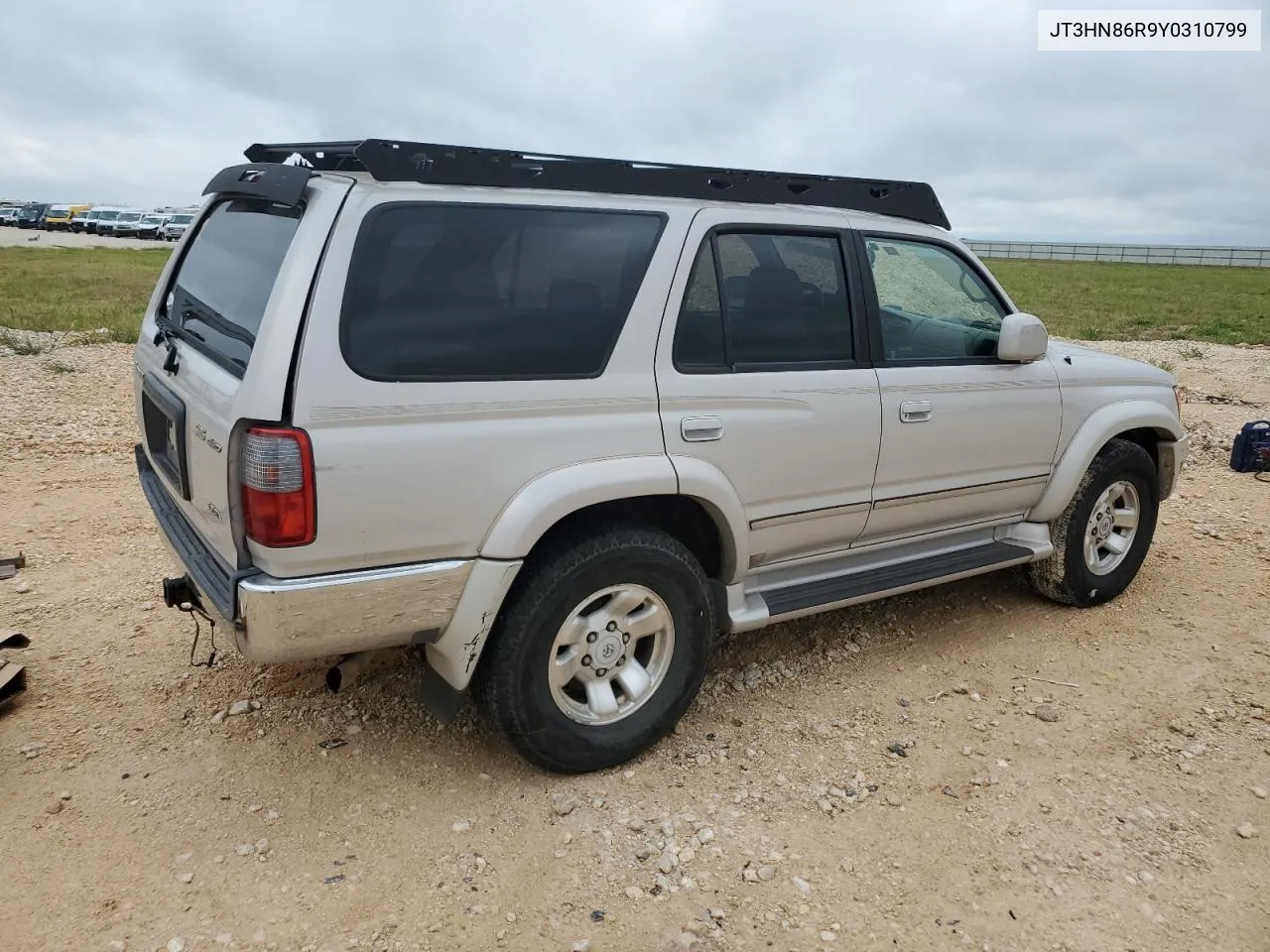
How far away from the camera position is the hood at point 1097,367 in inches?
174

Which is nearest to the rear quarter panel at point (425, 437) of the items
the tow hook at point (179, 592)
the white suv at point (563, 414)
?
the white suv at point (563, 414)

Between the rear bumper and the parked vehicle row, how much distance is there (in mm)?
48922

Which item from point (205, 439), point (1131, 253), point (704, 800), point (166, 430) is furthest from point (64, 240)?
point (1131, 253)

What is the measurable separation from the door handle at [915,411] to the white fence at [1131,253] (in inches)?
2182

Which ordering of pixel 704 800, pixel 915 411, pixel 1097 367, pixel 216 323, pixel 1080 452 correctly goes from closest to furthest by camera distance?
pixel 216 323, pixel 704 800, pixel 915 411, pixel 1080 452, pixel 1097 367

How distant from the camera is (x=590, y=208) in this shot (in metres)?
3.15

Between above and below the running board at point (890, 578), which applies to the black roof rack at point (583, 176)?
above

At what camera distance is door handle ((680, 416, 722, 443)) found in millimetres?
3205

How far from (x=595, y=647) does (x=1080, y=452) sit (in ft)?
8.34

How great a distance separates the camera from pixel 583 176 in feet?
10.4

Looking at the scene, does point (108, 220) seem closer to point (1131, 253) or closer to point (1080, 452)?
point (1080, 452)

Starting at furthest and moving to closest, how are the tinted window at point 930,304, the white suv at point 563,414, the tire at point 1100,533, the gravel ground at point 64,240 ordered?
the gravel ground at point 64,240
the tire at point 1100,533
the tinted window at point 930,304
the white suv at point 563,414

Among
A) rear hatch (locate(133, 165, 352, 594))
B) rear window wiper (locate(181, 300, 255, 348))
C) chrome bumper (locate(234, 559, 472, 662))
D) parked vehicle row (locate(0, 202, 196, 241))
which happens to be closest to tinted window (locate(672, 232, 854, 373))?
chrome bumper (locate(234, 559, 472, 662))

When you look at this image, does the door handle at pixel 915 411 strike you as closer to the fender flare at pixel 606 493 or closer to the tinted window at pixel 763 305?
the tinted window at pixel 763 305
